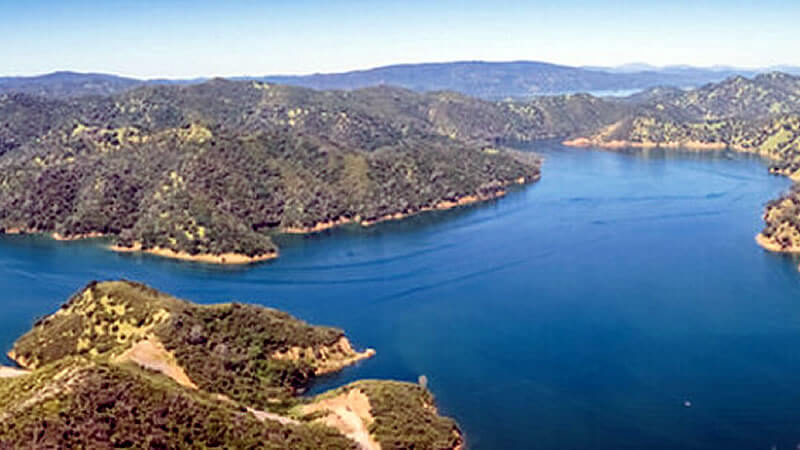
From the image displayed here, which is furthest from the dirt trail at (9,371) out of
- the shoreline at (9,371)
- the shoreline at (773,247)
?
the shoreline at (773,247)

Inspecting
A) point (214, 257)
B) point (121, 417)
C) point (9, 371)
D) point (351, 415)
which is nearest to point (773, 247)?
point (351, 415)

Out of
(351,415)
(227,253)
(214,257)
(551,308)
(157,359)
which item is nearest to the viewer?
(351,415)

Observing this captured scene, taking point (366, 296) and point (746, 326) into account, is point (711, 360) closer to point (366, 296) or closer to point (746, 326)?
point (746, 326)

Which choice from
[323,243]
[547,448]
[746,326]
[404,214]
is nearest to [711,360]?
[746,326]

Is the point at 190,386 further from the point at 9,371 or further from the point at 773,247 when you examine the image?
the point at 773,247

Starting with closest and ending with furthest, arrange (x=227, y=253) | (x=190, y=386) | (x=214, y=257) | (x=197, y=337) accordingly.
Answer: (x=190, y=386), (x=197, y=337), (x=214, y=257), (x=227, y=253)

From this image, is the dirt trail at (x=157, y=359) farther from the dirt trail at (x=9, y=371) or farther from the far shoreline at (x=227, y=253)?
the far shoreline at (x=227, y=253)

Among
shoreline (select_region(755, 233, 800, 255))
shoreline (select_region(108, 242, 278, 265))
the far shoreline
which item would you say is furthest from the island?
shoreline (select_region(755, 233, 800, 255))
